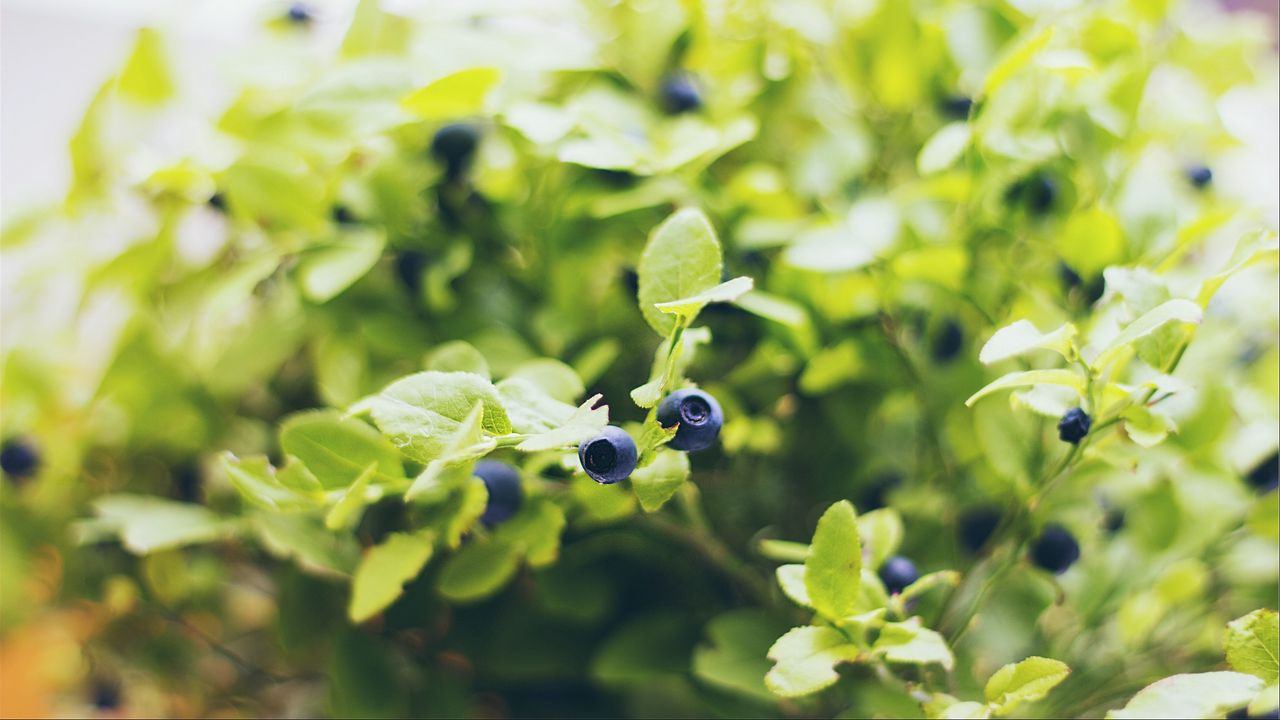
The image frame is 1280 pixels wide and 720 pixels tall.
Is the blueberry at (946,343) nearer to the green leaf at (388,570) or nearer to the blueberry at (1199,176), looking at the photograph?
the blueberry at (1199,176)

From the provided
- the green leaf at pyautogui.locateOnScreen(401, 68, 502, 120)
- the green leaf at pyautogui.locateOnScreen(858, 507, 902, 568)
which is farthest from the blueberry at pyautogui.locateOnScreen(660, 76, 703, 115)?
the green leaf at pyautogui.locateOnScreen(858, 507, 902, 568)

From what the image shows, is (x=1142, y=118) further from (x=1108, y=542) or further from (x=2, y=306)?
(x=2, y=306)

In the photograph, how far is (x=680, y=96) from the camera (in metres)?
0.44

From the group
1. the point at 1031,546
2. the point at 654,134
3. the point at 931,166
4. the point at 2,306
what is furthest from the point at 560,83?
the point at 2,306

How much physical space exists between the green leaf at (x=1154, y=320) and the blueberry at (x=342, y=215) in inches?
12.8

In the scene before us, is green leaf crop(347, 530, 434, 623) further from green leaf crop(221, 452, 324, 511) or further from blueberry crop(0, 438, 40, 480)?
blueberry crop(0, 438, 40, 480)

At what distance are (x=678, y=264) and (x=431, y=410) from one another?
9 cm

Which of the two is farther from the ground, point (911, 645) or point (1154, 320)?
point (1154, 320)

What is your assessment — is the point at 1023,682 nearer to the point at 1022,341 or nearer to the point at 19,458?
the point at 1022,341

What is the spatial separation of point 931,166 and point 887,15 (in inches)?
5.7

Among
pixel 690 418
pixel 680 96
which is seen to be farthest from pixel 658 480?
pixel 680 96

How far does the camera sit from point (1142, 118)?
470 millimetres

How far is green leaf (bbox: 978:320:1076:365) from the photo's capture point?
0.26 meters

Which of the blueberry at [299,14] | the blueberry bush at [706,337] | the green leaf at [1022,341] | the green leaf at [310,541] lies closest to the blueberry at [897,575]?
the blueberry bush at [706,337]
